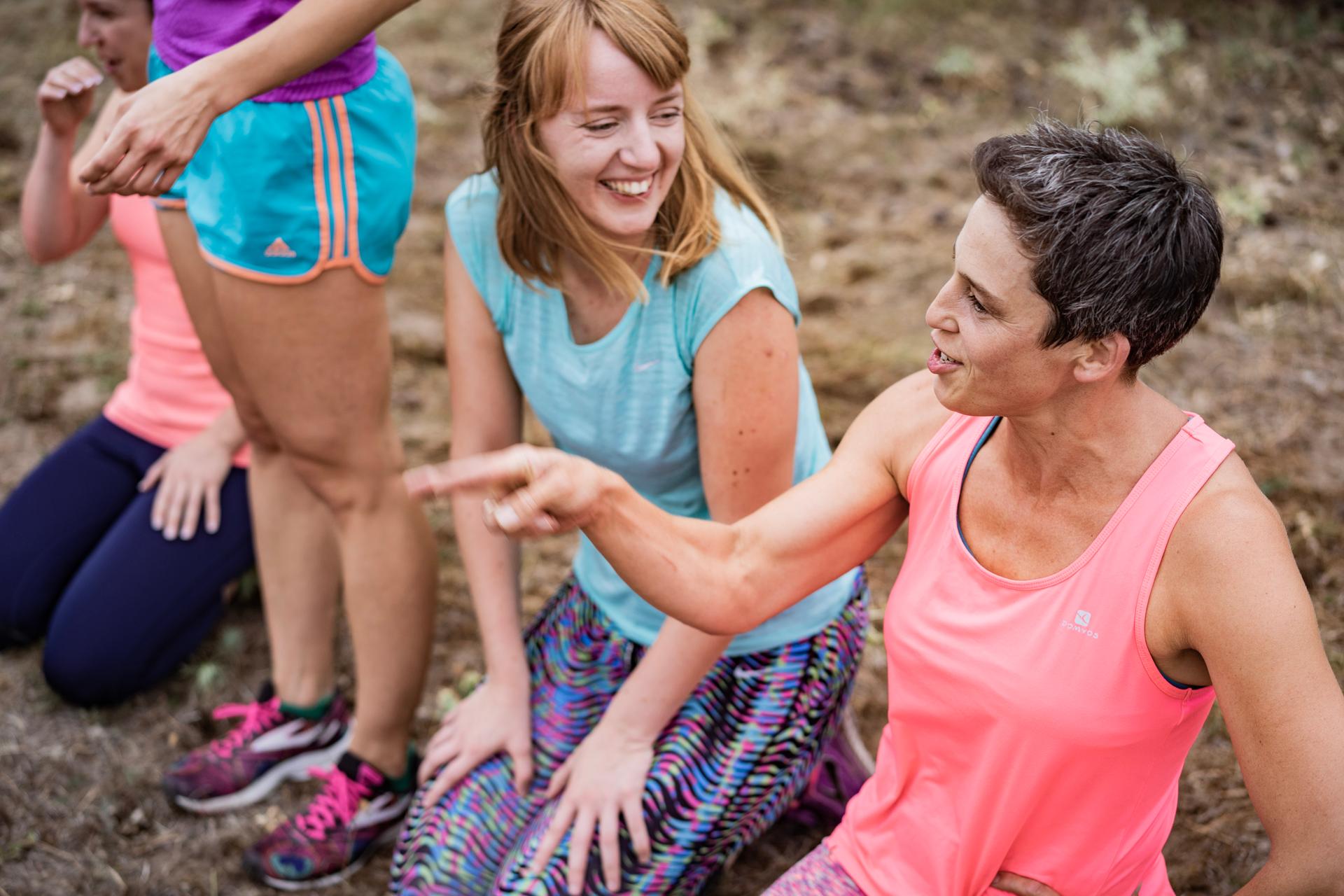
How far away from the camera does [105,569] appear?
9.04 ft

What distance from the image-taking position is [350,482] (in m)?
2.28

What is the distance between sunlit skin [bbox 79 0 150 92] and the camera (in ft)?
7.63

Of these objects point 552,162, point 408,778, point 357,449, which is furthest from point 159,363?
point 552,162

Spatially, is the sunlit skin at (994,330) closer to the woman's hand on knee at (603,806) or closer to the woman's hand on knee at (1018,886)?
the woman's hand on knee at (1018,886)

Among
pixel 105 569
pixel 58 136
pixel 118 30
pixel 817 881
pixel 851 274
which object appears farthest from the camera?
pixel 851 274

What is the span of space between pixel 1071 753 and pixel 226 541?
2.01 metres

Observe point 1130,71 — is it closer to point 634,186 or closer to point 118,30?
point 634,186

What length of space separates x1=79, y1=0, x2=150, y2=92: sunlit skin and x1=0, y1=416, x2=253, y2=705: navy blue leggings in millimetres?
931

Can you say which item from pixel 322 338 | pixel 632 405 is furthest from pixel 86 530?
pixel 632 405

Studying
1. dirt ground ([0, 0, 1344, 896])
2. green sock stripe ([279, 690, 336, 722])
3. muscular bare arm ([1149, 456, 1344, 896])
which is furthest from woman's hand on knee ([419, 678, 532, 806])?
muscular bare arm ([1149, 456, 1344, 896])

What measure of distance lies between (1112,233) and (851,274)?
287 cm

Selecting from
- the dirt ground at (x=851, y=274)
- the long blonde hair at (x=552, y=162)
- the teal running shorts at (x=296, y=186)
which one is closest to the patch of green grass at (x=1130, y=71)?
the dirt ground at (x=851, y=274)

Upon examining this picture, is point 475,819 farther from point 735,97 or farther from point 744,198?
point 735,97

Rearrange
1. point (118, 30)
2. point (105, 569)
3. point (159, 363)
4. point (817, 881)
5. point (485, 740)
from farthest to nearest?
1. point (159, 363)
2. point (105, 569)
3. point (118, 30)
4. point (485, 740)
5. point (817, 881)
